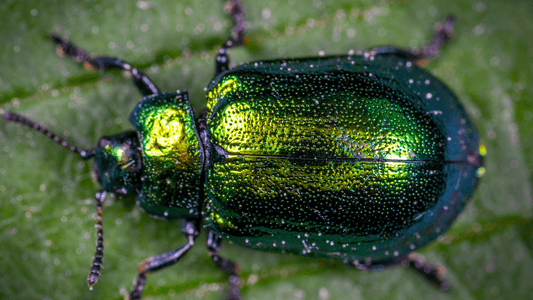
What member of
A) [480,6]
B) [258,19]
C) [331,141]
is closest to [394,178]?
[331,141]

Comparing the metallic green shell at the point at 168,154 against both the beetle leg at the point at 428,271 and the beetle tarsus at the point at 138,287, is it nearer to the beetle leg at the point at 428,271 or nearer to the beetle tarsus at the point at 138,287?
the beetle tarsus at the point at 138,287

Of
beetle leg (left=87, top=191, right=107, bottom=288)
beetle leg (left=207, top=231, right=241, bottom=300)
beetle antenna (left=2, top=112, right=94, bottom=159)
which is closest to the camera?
beetle leg (left=87, top=191, right=107, bottom=288)

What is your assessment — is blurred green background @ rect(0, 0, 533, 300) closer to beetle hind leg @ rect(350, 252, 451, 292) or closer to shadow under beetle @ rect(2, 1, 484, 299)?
beetle hind leg @ rect(350, 252, 451, 292)

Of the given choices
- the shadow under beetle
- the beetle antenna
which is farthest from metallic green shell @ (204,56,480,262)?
the beetle antenna

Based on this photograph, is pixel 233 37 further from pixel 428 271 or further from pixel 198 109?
pixel 428 271

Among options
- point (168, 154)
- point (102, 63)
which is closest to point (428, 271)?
point (168, 154)
